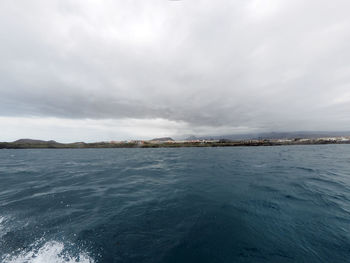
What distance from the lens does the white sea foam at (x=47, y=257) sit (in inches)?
196

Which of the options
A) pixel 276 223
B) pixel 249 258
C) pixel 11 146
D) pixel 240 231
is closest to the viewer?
pixel 249 258

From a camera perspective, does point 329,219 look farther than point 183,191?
No

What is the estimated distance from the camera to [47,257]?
516cm

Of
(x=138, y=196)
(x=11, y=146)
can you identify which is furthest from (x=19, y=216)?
(x=11, y=146)

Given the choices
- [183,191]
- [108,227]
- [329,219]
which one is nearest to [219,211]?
[183,191]

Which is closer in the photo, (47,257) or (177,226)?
(47,257)

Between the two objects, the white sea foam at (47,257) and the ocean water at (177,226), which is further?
the ocean water at (177,226)

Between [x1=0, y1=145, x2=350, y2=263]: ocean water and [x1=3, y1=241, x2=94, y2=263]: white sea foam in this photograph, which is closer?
[x1=3, y1=241, x2=94, y2=263]: white sea foam

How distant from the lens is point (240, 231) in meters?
6.73

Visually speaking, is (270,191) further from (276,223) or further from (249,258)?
(249,258)

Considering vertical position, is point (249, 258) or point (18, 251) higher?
point (18, 251)

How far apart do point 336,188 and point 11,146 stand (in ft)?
709

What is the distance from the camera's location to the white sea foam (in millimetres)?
4982

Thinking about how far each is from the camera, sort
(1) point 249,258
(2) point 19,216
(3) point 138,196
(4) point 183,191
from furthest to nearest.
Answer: (4) point 183,191
(3) point 138,196
(2) point 19,216
(1) point 249,258
